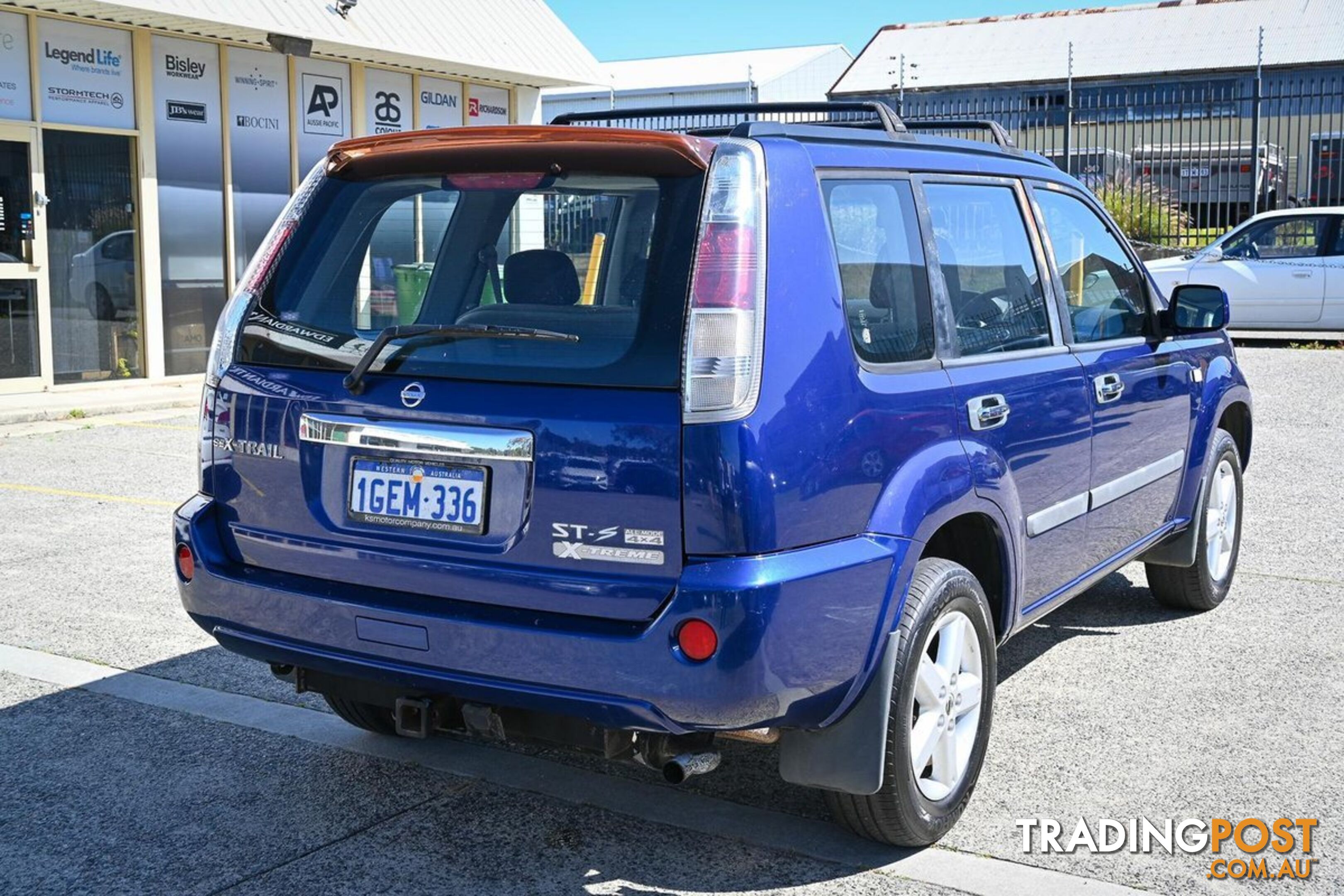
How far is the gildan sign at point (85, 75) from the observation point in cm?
1336

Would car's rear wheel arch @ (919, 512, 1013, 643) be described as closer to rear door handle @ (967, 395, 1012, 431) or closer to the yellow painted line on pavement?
rear door handle @ (967, 395, 1012, 431)

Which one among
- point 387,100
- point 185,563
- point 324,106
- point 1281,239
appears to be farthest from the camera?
point 1281,239

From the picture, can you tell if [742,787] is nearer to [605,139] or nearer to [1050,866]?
[1050,866]

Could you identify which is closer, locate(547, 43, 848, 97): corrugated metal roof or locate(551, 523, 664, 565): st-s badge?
locate(551, 523, 664, 565): st-s badge

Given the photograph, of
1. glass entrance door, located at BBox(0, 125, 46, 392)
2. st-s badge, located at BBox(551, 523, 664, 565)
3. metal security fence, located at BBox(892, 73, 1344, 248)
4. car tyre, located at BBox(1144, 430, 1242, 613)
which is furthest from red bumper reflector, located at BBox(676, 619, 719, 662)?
metal security fence, located at BBox(892, 73, 1344, 248)

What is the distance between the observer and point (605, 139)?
3.34 m

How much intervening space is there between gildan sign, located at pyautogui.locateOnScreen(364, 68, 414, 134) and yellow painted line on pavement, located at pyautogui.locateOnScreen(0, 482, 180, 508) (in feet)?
28.4

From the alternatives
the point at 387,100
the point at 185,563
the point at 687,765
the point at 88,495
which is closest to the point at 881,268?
the point at 687,765

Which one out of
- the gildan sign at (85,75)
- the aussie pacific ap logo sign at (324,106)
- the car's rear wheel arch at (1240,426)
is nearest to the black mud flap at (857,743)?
the car's rear wheel arch at (1240,426)

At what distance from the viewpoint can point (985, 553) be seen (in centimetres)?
A: 409

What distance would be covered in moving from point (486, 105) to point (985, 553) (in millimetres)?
16015

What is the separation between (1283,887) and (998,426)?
1373mm

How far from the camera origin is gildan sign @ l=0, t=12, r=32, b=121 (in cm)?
1295

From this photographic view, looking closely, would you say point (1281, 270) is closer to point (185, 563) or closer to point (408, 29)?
point (408, 29)
